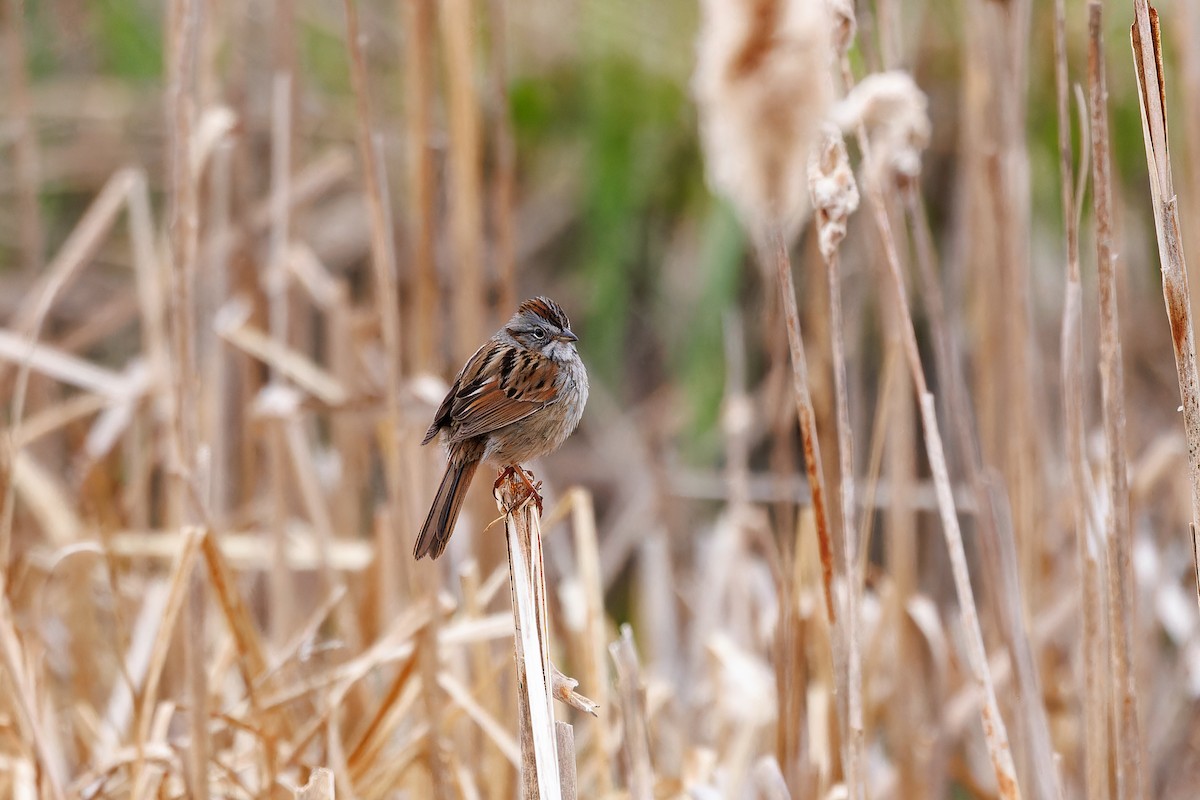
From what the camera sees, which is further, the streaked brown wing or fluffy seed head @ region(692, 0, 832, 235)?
the streaked brown wing

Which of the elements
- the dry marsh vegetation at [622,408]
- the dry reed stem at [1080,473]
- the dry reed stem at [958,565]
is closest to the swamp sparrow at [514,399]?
the dry marsh vegetation at [622,408]

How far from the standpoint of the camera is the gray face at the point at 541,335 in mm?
2197

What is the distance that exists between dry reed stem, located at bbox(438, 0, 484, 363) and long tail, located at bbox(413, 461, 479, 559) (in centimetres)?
42

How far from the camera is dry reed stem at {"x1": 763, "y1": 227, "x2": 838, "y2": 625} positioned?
56.7 inches

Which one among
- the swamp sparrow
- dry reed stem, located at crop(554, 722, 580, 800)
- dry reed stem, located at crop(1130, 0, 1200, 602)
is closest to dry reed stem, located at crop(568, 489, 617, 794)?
the swamp sparrow

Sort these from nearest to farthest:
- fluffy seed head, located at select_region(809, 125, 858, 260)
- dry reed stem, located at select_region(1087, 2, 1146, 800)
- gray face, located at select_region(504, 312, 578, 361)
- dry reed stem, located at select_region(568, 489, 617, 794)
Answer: fluffy seed head, located at select_region(809, 125, 858, 260)
dry reed stem, located at select_region(1087, 2, 1146, 800)
dry reed stem, located at select_region(568, 489, 617, 794)
gray face, located at select_region(504, 312, 578, 361)

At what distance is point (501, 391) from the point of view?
205 centimetres

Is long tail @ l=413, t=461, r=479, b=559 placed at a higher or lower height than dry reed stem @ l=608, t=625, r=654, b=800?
higher

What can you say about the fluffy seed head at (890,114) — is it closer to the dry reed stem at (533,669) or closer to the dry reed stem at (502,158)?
the dry reed stem at (533,669)

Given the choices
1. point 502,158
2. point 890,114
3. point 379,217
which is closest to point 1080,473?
point 890,114

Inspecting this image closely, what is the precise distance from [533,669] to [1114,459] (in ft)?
2.59

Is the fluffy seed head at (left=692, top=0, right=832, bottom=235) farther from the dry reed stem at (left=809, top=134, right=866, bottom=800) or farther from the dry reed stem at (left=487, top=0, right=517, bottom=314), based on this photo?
the dry reed stem at (left=487, top=0, right=517, bottom=314)

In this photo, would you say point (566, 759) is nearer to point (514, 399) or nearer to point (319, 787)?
point (319, 787)

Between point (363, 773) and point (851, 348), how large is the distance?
1.33m
